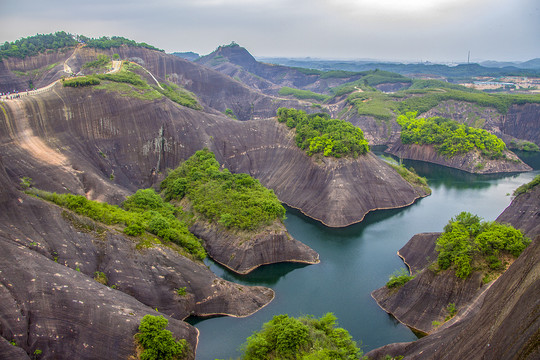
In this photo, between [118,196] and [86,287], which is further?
[118,196]

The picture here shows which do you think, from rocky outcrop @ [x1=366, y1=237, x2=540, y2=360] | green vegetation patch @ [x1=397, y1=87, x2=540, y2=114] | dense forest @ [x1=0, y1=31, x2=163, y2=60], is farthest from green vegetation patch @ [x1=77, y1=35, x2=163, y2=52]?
rocky outcrop @ [x1=366, y1=237, x2=540, y2=360]

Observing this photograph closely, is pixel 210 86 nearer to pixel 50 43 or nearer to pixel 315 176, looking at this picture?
pixel 50 43

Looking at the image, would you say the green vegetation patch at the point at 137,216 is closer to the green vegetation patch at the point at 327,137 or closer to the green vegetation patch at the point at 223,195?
the green vegetation patch at the point at 223,195

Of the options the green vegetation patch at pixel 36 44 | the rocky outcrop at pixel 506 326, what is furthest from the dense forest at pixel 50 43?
Result: the rocky outcrop at pixel 506 326

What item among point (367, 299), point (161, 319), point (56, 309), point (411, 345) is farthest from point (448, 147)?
point (56, 309)

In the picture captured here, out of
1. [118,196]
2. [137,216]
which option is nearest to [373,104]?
[118,196]
